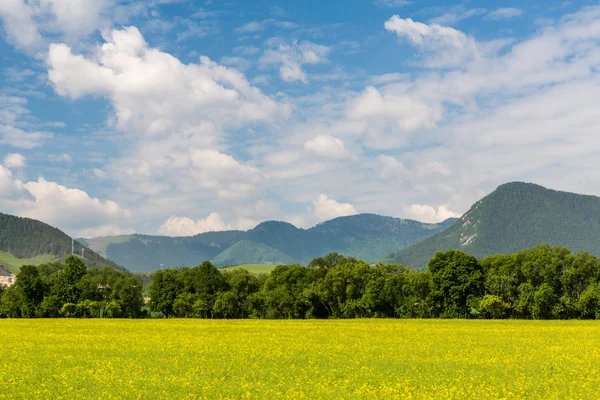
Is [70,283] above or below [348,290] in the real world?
above

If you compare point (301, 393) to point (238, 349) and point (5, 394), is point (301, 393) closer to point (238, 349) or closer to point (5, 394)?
point (5, 394)

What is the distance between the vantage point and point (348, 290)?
119 metres

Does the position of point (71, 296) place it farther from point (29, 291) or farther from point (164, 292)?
point (164, 292)

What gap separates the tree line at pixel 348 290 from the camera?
107m

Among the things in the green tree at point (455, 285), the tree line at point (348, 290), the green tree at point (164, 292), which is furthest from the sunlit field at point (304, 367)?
the green tree at point (164, 292)

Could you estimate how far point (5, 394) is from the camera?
98.8ft

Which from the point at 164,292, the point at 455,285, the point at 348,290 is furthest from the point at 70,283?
the point at 455,285

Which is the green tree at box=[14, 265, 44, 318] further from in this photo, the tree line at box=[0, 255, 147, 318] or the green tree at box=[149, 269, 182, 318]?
the green tree at box=[149, 269, 182, 318]

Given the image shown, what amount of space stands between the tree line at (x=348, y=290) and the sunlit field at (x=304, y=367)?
46.4 metres

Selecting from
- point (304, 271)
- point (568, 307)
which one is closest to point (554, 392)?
point (568, 307)

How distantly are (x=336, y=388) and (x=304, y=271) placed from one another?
9994cm

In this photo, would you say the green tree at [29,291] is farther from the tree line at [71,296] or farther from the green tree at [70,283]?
the green tree at [70,283]

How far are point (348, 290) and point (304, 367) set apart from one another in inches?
3168

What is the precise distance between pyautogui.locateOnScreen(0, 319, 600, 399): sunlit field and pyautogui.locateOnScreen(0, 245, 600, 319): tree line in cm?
4641
